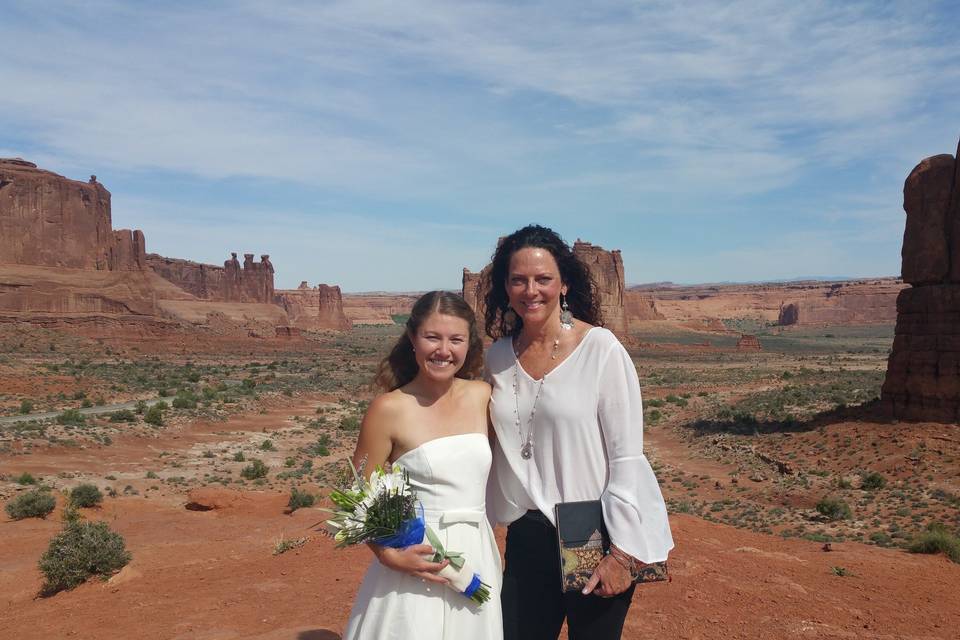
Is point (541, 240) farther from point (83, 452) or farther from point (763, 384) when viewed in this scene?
point (763, 384)

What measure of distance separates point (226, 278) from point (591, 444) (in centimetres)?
11147

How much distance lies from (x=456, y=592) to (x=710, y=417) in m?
23.7

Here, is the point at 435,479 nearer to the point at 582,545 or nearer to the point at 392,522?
the point at 392,522

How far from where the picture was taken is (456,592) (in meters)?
2.69

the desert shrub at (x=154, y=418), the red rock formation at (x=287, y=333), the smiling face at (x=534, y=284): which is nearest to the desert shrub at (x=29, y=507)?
the desert shrub at (x=154, y=418)

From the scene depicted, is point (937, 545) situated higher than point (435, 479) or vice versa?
point (435, 479)

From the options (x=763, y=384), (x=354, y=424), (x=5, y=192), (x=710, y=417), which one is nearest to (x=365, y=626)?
(x=354, y=424)

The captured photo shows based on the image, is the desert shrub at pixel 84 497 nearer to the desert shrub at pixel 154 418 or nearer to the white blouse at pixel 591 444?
the desert shrub at pixel 154 418

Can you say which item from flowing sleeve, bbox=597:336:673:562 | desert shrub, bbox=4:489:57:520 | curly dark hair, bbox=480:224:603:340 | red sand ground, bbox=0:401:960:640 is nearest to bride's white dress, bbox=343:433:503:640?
flowing sleeve, bbox=597:336:673:562

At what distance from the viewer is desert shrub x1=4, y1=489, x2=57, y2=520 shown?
11.7 m

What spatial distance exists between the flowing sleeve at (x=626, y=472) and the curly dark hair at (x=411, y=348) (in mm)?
610

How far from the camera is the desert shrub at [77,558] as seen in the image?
7.83 meters

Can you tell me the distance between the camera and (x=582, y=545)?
2.62 m

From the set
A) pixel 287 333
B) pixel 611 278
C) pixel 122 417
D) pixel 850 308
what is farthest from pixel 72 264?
pixel 850 308
